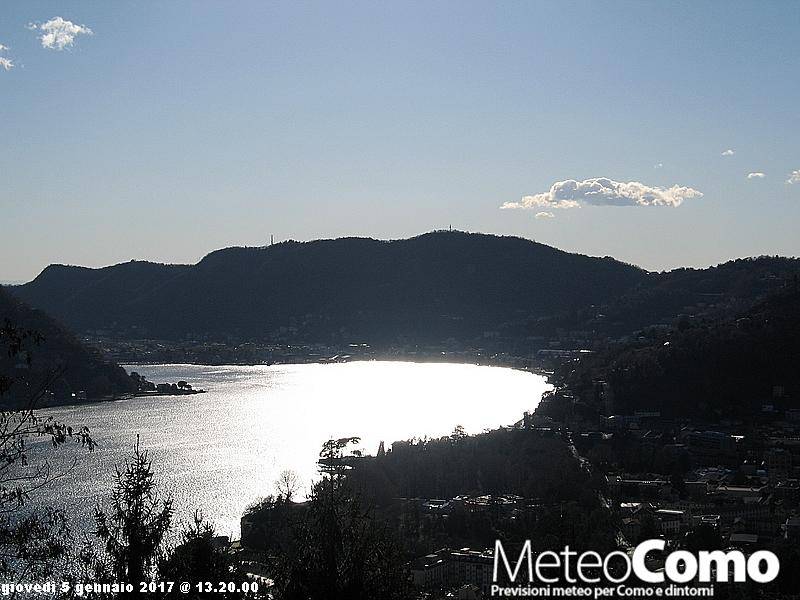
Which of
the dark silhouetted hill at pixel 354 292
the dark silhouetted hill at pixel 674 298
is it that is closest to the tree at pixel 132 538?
the dark silhouetted hill at pixel 674 298

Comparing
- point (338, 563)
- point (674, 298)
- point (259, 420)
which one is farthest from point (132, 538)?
point (674, 298)

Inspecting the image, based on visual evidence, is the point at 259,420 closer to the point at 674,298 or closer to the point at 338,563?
the point at 338,563

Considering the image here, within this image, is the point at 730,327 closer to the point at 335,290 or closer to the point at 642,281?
the point at 642,281

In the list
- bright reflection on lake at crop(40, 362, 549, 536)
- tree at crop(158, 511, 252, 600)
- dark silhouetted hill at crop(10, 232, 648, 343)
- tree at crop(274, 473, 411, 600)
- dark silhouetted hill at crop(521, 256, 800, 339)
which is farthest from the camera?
dark silhouetted hill at crop(10, 232, 648, 343)

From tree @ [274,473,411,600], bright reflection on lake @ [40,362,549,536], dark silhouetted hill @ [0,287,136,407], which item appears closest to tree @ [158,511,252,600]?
tree @ [274,473,411,600]

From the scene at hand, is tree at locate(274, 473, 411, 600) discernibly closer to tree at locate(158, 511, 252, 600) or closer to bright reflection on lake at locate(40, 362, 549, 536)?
tree at locate(158, 511, 252, 600)

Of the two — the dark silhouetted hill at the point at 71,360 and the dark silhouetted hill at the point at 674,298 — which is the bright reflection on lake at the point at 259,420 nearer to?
the dark silhouetted hill at the point at 71,360
